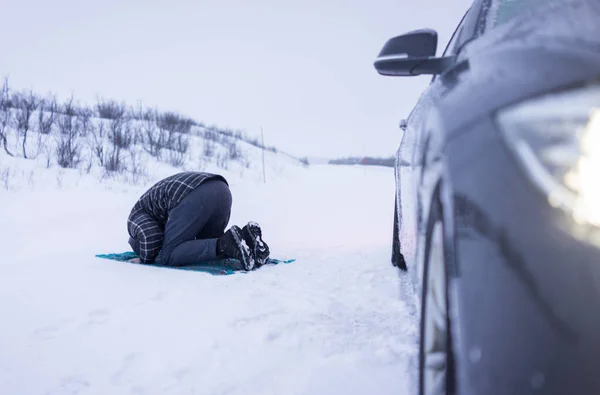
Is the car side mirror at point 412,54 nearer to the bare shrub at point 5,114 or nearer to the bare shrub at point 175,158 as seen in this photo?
the bare shrub at point 5,114

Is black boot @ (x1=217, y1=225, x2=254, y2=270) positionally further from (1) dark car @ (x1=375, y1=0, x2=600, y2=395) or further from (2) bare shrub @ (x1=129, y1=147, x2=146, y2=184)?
(2) bare shrub @ (x1=129, y1=147, x2=146, y2=184)

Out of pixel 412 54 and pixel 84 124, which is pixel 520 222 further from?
pixel 84 124

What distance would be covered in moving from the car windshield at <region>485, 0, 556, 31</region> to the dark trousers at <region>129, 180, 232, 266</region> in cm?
252

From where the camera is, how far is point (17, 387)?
139 cm

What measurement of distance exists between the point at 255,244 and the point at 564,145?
2.80m

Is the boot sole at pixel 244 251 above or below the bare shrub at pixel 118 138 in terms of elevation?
below

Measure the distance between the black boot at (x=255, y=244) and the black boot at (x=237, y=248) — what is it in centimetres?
4

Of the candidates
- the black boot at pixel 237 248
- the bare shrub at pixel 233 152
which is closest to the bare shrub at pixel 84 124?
the bare shrub at pixel 233 152

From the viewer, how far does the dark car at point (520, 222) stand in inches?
20.7

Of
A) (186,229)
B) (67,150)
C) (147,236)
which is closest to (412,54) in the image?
(186,229)

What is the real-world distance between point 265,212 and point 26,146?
7399mm

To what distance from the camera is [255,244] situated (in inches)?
128

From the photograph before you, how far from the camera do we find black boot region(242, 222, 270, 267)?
10.6 feet

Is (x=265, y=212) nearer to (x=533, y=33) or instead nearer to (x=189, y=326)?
(x=189, y=326)
